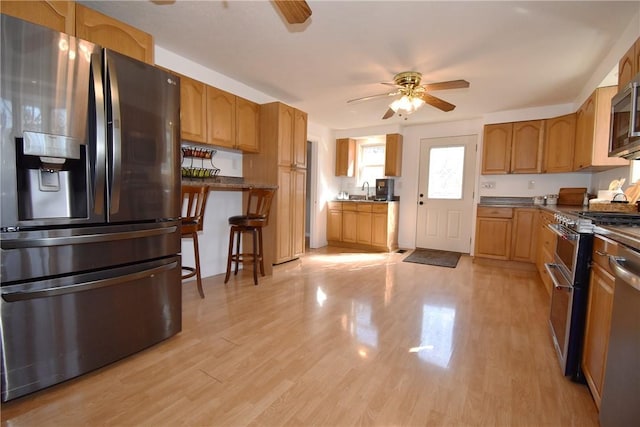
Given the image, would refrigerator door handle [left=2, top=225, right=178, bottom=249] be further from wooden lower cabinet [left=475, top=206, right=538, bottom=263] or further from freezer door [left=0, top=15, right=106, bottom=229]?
wooden lower cabinet [left=475, top=206, right=538, bottom=263]

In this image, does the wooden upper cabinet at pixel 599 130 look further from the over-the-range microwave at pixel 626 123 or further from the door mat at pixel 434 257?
the door mat at pixel 434 257

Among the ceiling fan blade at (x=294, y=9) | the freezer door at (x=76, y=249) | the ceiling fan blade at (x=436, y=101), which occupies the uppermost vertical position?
the ceiling fan blade at (x=436, y=101)

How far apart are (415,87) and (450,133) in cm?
231

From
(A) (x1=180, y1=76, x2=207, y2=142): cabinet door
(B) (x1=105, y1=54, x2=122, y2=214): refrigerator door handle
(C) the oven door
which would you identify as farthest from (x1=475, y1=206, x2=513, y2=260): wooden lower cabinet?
(B) (x1=105, y1=54, x2=122, y2=214): refrigerator door handle

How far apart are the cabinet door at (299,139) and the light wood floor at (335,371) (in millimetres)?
1859

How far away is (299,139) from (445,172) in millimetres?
2793

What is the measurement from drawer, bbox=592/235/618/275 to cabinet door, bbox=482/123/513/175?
3.28 meters

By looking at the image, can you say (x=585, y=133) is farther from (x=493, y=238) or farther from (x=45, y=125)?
(x=45, y=125)

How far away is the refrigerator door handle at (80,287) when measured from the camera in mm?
1322

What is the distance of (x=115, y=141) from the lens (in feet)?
5.13

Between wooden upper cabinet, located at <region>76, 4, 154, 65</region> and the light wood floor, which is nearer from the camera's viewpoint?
the light wood floor

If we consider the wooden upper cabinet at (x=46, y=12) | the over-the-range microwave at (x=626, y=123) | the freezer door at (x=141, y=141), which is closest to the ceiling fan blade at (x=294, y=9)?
the freezer door at (x=141, y=141)

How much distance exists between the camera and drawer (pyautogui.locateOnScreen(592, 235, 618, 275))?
1.26m

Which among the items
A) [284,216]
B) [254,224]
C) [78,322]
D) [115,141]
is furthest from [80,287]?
[284,216]
